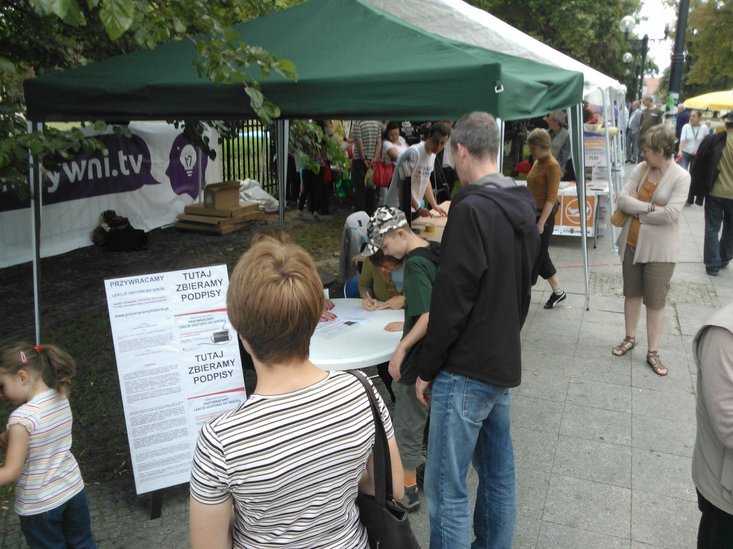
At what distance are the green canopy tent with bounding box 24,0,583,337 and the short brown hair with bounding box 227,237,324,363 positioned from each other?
7.57 feet

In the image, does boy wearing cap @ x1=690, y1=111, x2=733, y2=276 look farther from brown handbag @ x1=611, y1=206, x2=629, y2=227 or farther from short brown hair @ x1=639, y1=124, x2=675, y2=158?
short brown hair @ x1=639, y1=124, x2=675, y2=158

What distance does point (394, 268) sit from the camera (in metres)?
3.31

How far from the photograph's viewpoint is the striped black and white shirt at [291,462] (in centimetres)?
130

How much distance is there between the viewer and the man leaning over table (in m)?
2.25

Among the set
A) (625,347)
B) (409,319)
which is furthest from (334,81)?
(625,347)

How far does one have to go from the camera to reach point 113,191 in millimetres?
9422

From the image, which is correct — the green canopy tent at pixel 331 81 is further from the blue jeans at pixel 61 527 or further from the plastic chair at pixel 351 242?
the blue jeans at pixel 61 527

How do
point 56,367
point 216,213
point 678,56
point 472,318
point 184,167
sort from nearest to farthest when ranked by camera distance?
point 472,318
point 56,367
point 216,213
point 184,167
point 678,56

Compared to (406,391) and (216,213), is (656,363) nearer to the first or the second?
(406,391)

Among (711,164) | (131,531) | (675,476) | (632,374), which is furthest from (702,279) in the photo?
(131,531)

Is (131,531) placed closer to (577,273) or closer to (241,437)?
(241,437)

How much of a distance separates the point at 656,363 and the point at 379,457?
4014mm

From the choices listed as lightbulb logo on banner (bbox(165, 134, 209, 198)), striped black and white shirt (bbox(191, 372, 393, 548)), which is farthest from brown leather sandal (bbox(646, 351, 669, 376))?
lightbulb logo on banner (bbox(165, 134, 209, 198))

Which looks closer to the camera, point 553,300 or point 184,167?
point 553,300
